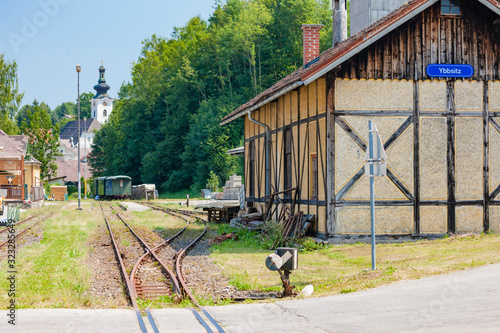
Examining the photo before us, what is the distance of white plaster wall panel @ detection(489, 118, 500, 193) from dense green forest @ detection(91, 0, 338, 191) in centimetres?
4442

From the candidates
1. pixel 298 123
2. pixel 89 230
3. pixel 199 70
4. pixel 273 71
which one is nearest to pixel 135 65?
pixel 199 70

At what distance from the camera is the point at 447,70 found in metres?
16.6

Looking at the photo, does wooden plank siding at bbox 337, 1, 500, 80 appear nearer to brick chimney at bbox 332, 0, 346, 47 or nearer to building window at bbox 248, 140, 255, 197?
brick chimney at bbox 332, 0, 346, 47

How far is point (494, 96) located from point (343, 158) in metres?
4.54

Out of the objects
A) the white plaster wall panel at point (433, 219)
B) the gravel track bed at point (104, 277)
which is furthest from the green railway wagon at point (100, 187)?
the white plaster wall panel at point (433, 219)

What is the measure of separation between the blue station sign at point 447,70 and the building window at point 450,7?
1458 mm

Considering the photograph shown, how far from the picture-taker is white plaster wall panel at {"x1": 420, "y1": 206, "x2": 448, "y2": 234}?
1644 cm

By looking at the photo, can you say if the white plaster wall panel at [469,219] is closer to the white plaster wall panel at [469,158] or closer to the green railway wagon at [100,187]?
the white plaster wall panel at [469,158]

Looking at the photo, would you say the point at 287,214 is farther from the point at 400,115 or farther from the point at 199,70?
the point at 199,70

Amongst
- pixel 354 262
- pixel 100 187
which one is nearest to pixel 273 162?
pixel 354 262

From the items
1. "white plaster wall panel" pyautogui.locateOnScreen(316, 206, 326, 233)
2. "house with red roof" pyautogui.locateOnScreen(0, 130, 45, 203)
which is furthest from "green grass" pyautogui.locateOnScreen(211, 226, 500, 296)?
"house with red roof" pyautogui.locateOnScreen(0, 130, 45, 203)

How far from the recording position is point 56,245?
17.7 m

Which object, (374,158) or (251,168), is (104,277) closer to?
(374,158)

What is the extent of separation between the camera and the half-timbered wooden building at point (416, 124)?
53.1 feet
